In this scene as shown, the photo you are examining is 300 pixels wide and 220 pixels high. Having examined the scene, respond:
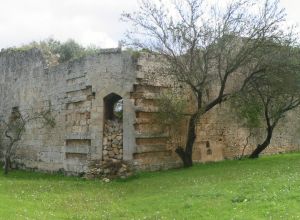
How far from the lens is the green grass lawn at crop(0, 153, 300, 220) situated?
31.1ft

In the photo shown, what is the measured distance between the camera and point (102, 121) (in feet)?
60.3

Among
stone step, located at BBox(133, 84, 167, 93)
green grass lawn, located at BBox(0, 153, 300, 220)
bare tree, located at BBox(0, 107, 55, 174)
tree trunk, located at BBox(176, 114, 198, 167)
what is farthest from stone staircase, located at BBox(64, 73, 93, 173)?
tree trunk, located at BBox(176, 114, 198, 167)

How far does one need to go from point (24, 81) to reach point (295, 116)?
1509 cm

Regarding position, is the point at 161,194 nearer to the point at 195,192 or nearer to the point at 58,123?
the point at 195,192


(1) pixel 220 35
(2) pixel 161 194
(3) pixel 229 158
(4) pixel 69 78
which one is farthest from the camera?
(3) pixel 229 158

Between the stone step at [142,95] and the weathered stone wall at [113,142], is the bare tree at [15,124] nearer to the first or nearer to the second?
the weathered stone wall at [113,142]

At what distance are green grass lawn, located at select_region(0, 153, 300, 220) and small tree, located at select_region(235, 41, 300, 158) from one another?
10.4 ft

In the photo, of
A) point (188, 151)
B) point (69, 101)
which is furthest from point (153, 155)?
point (69, 101)

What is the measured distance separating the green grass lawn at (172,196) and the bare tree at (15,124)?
15.7 feet

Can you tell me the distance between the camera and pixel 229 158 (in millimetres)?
21797

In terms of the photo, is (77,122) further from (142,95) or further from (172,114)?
(172,114)

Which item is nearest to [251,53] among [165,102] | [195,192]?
[165,102]

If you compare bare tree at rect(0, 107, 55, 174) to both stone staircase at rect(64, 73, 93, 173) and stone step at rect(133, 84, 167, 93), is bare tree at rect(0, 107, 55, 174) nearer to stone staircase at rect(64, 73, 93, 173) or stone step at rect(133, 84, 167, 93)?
stone staircase at rect(64, 73, 93, 173)

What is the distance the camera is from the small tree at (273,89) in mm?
17609
